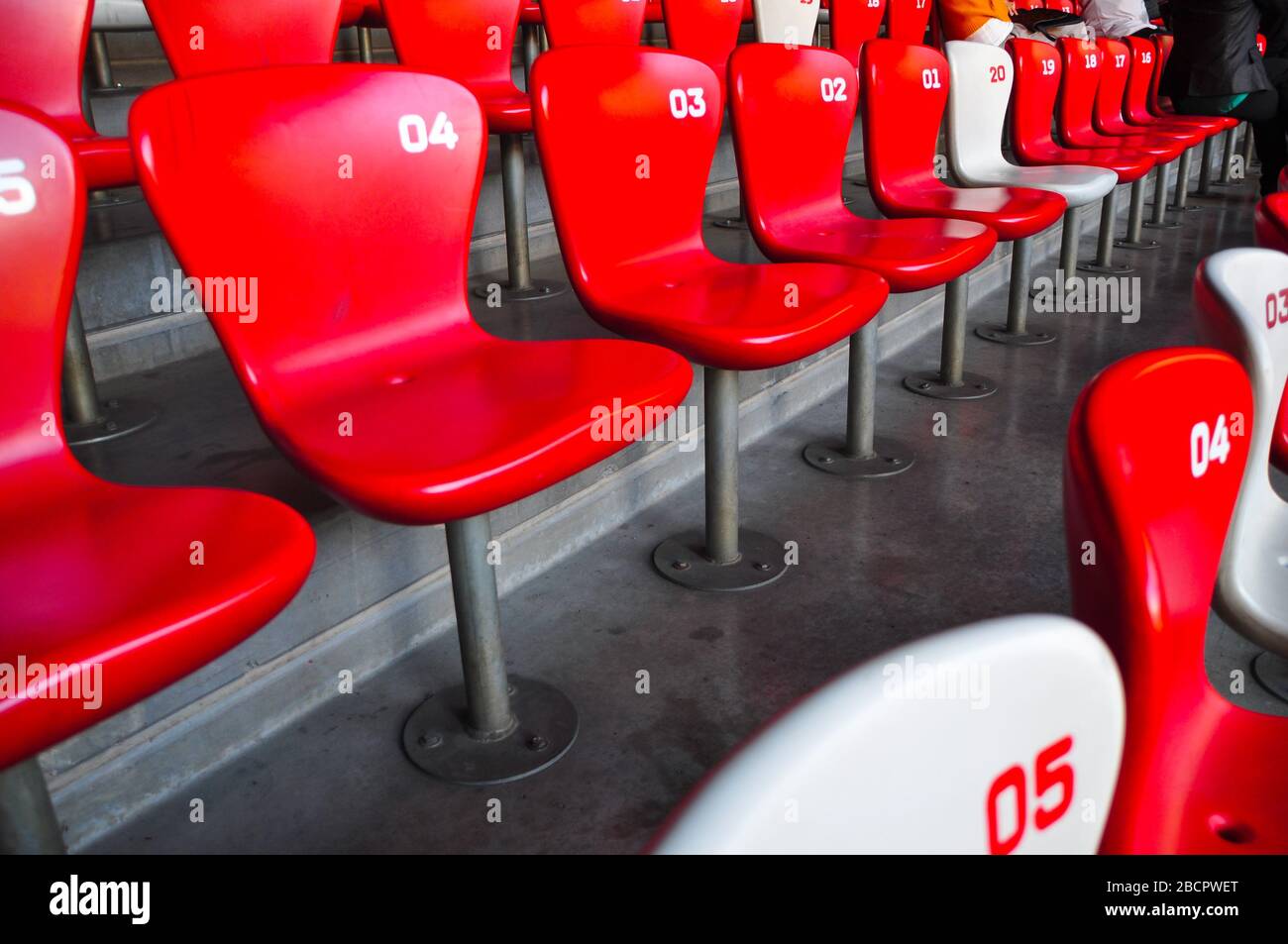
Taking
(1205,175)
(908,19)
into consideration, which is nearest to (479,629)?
(908,19)

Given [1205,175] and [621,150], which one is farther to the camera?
[1205,175]

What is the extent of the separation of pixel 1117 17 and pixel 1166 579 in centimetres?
626

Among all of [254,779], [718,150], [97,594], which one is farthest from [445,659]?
[718,150]

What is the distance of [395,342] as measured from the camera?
154 cm

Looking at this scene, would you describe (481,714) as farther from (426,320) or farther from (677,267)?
(677,267)

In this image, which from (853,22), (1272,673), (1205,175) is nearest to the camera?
(1272,673)

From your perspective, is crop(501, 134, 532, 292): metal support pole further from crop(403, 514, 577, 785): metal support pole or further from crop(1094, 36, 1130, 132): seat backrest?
crop(1094, 36, 1130, 132): seat backrest

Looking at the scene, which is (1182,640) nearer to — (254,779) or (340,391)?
(340,391)

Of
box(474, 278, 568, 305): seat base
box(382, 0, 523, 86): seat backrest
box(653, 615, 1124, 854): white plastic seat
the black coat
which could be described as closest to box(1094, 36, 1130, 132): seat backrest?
the black coat

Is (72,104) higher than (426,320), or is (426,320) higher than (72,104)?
(72,104)

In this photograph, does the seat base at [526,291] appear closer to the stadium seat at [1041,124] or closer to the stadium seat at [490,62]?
the stadium seat at [490,62]

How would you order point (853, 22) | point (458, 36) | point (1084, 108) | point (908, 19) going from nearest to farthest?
point (458, 36) < point (853, 22) < point (1084, 108) < point (908, 19)

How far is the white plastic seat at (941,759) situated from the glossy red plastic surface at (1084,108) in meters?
4.13

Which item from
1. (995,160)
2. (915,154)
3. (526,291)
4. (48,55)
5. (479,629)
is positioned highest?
(48,55)
